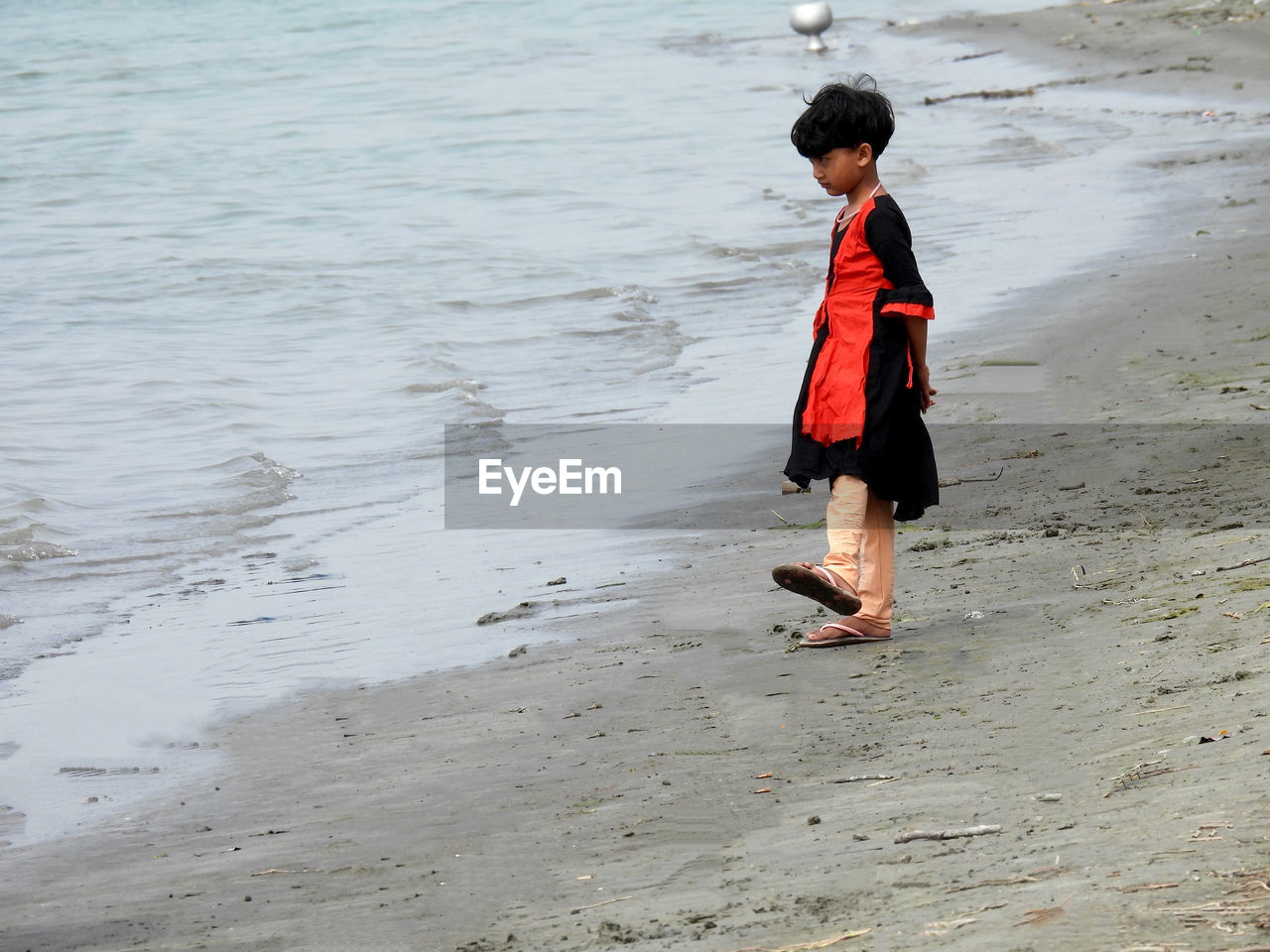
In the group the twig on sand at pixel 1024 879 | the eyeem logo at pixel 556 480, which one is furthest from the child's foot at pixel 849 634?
the eyeem logo at pixel 556 480

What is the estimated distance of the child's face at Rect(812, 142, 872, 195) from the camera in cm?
438

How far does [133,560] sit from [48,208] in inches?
528

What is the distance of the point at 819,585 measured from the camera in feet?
14.4

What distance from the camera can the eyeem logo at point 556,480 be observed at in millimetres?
7289

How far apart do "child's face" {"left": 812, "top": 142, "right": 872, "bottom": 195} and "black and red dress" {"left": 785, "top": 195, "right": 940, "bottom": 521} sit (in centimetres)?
10

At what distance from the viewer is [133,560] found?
6789 millimetres

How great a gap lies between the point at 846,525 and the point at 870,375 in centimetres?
45

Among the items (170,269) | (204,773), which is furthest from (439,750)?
(170,269)

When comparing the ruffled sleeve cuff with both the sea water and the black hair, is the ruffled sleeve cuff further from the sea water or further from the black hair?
the sea water

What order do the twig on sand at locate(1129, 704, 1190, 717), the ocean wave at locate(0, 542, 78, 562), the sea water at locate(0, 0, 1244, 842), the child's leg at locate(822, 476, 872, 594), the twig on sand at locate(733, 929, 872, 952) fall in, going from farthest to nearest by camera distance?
the ocean wave at locate(0, 542, 78, 562) → the sea water at locate(0, 0, 1244, 842) → the child's leg at locate(822, 476, 872, 594) → the twig on sand at locate(1129, 704, 1190, 717) → the twig on sand at locate(733, 929, 872, 952)

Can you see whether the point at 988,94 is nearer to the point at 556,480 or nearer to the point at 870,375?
the point at 556,480

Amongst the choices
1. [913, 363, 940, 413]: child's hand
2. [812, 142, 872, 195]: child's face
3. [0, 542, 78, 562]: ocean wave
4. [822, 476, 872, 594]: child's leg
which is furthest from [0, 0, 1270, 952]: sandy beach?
[0, 542, 78, 562]: ocean wave

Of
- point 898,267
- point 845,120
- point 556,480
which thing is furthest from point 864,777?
point 556,480

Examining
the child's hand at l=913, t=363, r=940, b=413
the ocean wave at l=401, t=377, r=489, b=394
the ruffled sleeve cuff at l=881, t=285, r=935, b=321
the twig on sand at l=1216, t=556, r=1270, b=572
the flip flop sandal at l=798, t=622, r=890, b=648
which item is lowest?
the ocean wave at l=401, t=377, r=489, b=394
